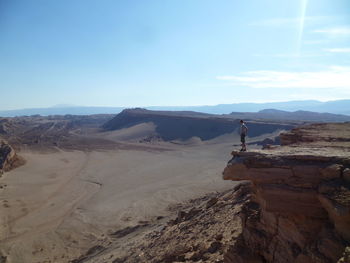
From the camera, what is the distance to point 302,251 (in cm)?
656

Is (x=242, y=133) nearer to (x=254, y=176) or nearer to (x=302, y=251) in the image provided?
(x=254, y=176)

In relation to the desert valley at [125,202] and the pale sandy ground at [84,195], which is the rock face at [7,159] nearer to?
the desert valley at [125,202]

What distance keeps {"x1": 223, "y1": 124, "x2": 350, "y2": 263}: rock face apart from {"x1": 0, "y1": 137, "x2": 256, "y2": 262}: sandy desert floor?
1230 cm

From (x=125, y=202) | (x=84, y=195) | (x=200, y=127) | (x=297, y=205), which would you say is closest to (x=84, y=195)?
(x=84, y=195)

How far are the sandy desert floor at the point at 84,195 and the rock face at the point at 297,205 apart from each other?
12.3 meters

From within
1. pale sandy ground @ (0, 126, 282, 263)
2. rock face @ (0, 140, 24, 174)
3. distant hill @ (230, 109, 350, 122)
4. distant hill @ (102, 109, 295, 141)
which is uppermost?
distant hill @ (230, 109, 350, 122)

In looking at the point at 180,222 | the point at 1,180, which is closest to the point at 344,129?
the point at 180,222

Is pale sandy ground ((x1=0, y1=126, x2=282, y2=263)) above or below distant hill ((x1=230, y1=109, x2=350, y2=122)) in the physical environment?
below

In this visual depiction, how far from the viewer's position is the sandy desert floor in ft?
62.6

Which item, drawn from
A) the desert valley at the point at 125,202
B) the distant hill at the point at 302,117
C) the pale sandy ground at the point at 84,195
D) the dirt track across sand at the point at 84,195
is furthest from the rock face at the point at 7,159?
the distant hill at the point at 302,117

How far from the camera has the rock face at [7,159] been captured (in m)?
39.8

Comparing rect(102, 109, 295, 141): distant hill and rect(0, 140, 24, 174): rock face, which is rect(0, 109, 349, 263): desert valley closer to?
rect(0, 140, 24, 174): rock face

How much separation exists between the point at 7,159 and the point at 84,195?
59.0 ft

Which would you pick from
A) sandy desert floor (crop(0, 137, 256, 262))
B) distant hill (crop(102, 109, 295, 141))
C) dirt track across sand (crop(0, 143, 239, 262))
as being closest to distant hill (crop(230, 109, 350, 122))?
distant hill (crop(102, 109, 295, 141))
